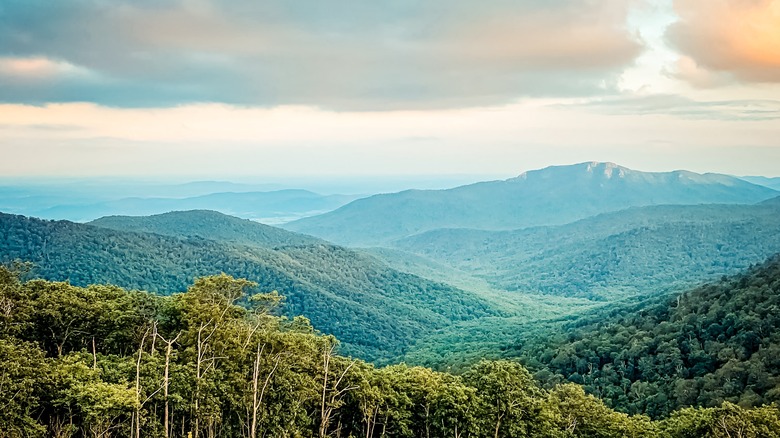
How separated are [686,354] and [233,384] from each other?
194 feet

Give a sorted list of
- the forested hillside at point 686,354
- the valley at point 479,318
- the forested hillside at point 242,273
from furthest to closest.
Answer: the forested hillside at point 242,273 < the valley at point 479,318 < the forested hillside at point 686,354

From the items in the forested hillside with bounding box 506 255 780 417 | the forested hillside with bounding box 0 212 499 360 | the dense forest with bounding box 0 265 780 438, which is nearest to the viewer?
the dense forest with bounding box 0 265 780 438

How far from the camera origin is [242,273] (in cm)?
15800

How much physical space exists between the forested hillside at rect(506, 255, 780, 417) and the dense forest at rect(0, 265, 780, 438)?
21.7 m

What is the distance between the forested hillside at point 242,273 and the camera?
137 meters

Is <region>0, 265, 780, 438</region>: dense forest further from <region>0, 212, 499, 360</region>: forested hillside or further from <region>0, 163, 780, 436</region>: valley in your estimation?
<region>0, 212, 499, 360</region>: forested hillside

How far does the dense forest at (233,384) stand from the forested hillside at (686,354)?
21688 mm

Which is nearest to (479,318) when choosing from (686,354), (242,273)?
(242,273)

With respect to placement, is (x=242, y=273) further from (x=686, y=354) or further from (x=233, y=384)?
(x=233, y=384)

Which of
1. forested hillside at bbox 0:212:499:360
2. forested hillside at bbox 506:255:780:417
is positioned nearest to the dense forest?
forested hillside at bbox 506:255:780:417

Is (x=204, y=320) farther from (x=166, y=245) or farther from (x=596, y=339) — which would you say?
(x=166, y=245)

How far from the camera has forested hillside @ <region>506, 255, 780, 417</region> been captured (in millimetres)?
57125

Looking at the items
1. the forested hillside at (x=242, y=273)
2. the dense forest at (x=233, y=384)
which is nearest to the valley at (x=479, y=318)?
the forested hillside at (x=242, y=273)

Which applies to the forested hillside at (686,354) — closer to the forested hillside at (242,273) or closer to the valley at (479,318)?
the valley at (479,318)
